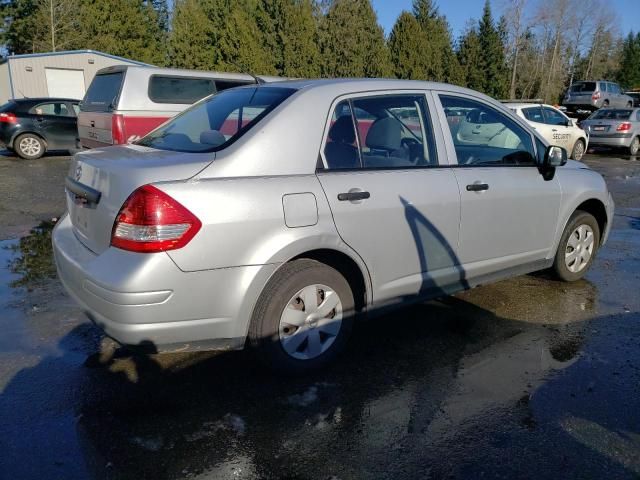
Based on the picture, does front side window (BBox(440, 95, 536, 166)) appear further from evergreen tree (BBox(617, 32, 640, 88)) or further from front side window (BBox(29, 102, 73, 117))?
evergreen tree (BBox(617, 32, 640, 88))

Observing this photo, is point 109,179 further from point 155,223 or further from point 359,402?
point 359,402

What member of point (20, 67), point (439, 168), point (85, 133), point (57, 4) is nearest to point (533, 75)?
point (57, 4)

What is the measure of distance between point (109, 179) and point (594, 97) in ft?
105

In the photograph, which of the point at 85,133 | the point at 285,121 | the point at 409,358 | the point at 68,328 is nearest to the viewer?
the point at 285,121

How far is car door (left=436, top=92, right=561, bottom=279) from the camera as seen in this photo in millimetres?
3990

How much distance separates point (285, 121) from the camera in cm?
321

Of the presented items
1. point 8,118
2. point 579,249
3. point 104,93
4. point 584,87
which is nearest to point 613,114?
point 584,87

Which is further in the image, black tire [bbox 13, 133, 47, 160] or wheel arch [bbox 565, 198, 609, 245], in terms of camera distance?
black tire [bbox 13, 133, 47, 160]

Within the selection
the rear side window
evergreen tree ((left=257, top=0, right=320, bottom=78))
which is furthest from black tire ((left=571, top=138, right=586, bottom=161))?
evergreen tree ((left=257, top=0, right=320, bottom=78))

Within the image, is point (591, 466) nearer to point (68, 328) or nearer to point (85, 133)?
point (68, 328)

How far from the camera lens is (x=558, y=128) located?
1628 centimetres

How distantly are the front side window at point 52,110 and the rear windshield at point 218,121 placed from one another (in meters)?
12.4

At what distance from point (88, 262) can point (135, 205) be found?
0.49 meters

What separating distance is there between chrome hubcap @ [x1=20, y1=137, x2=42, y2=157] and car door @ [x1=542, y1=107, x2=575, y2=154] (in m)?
13.9
